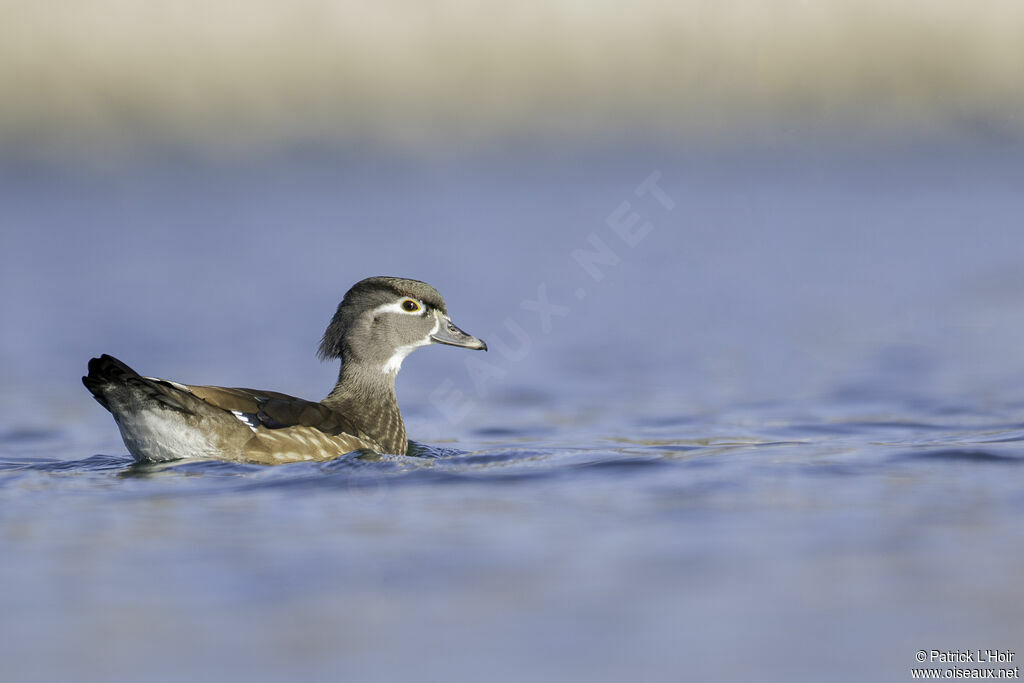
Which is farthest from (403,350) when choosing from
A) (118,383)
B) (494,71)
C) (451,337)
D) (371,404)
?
(494,71)

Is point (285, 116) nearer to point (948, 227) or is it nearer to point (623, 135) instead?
point (623, 135)

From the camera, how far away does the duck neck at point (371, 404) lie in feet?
33.1

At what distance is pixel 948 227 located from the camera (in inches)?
818

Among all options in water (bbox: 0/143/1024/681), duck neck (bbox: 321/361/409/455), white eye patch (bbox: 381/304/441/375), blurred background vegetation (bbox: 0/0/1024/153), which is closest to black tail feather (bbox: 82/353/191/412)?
water (bbox: 0/143/1024/681)

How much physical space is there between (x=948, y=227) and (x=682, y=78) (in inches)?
239

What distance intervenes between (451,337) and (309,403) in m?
1.37

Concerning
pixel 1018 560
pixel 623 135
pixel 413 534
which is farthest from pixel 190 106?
pixel 1018 560

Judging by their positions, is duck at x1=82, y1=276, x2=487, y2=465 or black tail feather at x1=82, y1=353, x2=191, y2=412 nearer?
black tail feather at x1=82, y1=353, x2=191, y2=412

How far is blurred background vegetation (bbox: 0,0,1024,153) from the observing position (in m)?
22.5

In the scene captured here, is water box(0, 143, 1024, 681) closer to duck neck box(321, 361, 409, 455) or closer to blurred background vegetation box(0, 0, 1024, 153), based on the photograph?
duck neck box(321, 361, 409, 455)

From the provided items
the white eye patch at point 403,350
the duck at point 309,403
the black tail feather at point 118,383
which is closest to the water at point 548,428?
the duck at point 309,403

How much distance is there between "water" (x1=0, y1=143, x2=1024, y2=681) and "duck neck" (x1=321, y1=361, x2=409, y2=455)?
37 centimetres

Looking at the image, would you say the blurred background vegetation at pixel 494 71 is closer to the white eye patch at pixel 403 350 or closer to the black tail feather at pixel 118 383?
the white eye patch at pixel 403 350

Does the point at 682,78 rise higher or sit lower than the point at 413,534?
higher
